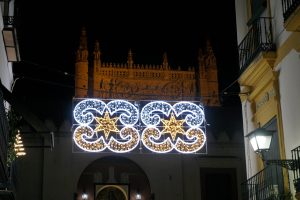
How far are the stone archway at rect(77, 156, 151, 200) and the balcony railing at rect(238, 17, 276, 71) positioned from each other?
12.8 meters

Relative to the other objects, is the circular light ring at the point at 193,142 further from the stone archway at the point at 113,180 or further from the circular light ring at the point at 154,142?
the stone archway at the point at 113,180

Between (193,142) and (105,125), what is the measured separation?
237 centimetres

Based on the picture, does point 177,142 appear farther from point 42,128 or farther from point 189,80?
point 189,80

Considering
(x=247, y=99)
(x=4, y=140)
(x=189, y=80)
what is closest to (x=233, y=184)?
(x=189, y=80)

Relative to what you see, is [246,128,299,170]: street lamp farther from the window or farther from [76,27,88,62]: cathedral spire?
[76,27,88,62]: cathedral spire

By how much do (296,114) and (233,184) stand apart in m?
15.1

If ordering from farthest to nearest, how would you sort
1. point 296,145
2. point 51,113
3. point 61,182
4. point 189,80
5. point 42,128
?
point 189,80 → point 51,113 → point 61,182 → point 42,128 → point 296,145

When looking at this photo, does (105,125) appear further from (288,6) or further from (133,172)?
(133,172)

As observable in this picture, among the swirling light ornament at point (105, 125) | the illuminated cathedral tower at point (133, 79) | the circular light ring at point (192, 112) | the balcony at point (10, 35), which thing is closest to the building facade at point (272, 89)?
the circular light ring at point (192, 112)

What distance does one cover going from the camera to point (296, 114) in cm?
1170

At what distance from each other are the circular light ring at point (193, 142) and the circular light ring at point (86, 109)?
229 centimetres

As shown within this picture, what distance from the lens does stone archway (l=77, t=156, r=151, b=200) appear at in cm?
2595

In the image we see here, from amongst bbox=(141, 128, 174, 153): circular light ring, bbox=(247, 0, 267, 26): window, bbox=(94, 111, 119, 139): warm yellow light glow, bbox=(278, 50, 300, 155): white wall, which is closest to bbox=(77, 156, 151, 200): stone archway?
bbox=(94, 111, 119, 139): warm yellow light glow

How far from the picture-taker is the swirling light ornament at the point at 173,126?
1609cm
